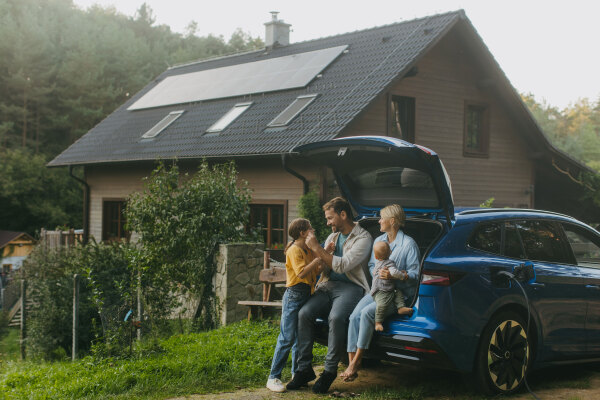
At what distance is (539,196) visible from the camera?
22.4m

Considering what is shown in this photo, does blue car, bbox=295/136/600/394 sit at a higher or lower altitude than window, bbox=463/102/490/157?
lower

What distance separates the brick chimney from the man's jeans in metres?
18.2

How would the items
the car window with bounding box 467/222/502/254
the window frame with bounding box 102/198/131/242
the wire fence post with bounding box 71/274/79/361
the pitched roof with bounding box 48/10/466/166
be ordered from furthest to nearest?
the window frame with bounding box 102/198/131/242, the pitched roof with bounding box 48/10/466/166, the wire fence post with bounding box 71/274/79/361, the car window with bounding box 467/222/502/254

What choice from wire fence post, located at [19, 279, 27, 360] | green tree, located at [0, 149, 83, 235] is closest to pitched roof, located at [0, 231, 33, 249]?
green tree, located at [0, 149, 83, 235]

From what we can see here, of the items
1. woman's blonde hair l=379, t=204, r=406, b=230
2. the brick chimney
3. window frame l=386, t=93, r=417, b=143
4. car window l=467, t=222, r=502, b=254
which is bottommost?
car window l=467, t=222, r=502, b=254

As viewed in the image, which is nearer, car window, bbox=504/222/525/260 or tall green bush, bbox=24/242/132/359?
→ car window, bbox=504/222/525/260

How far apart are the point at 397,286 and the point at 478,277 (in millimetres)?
718

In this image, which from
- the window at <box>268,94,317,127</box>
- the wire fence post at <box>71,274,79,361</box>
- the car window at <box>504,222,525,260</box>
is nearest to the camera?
the car window at <box>504,222,525,260</box>

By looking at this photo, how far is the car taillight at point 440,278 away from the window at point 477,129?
1460 centimetres

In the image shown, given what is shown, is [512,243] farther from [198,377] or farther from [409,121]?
[409,121]

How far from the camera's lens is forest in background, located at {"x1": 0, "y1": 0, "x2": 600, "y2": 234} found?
3847 cm

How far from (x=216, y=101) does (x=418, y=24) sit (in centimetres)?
652

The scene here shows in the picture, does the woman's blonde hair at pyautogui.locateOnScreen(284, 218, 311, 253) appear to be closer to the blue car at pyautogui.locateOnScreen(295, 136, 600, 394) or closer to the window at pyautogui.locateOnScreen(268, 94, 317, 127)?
the blue car at pyautogui.locateOnScreen(295, 136, 600, 394)

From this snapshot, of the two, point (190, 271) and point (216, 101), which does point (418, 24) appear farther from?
point (190, 271)
